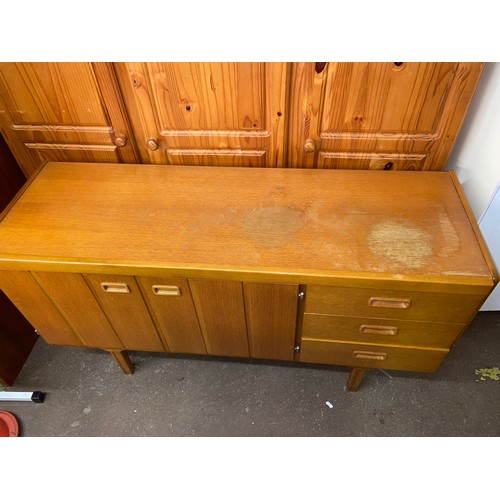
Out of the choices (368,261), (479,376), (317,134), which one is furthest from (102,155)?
(479,376)

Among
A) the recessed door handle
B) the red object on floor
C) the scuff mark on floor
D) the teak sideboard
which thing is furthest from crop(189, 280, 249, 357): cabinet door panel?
the scuff mark on floor

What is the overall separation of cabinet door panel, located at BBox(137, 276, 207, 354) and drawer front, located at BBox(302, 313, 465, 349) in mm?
340

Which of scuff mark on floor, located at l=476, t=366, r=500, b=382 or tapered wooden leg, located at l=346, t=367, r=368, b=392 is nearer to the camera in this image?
tapered wooden leg, located at l=346, t=367, r=368, b=392

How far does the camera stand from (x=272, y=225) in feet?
3.51

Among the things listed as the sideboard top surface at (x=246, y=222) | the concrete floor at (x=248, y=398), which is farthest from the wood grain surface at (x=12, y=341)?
the sideboard top surface at (x=246, y=222)

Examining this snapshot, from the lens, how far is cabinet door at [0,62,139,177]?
1.12 metres

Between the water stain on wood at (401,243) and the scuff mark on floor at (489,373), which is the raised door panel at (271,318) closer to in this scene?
the water stain on wood at (401,243)

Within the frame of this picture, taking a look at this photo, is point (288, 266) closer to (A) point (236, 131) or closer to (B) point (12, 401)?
(A) point (236, 131)

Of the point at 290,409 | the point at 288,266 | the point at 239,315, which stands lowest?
the point at 290,409

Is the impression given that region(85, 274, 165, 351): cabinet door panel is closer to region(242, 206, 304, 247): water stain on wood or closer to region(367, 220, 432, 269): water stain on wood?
region(242, 206, 304, 247): water stain on wood

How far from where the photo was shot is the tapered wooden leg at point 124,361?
1402 mm

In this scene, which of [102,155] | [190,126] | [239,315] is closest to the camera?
[239,315]

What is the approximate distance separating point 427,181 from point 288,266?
556 mm

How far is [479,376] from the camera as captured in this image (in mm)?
1452
